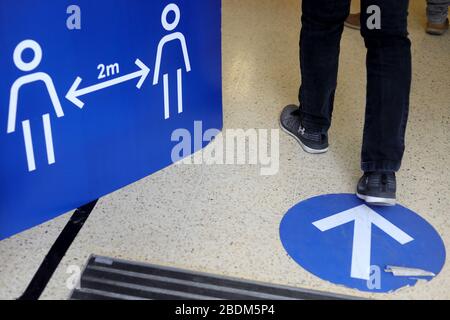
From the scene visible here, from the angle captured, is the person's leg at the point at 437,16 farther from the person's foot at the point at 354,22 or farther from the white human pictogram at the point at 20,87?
the white human pictogram at the point at 20,87

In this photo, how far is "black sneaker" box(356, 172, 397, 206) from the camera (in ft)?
5.38

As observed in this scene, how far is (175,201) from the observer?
166 centimetres

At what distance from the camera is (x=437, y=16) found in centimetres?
279

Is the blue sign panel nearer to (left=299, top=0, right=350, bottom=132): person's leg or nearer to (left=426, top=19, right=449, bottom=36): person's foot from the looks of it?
(left=299, top=0, right=350, bottom=132): person's leg

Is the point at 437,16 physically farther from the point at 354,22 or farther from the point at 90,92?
the point at 90,92

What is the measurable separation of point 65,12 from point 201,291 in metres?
0.77

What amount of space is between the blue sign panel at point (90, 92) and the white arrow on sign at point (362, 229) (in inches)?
22.8

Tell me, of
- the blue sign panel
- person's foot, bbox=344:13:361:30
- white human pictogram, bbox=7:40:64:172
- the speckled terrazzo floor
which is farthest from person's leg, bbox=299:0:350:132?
person's foot, bbox=344:13:361:30

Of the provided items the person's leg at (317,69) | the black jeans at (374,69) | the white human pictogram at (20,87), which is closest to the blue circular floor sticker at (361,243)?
the black jeans at (374,69)

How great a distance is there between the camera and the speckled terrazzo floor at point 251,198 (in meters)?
1.44

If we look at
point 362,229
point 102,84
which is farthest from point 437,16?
point 102,84

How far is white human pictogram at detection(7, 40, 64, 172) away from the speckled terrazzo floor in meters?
0.24
